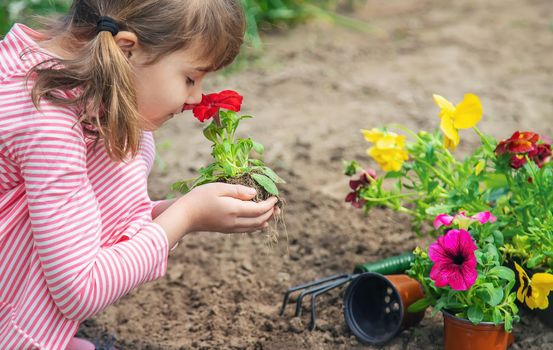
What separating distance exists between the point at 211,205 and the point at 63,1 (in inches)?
112

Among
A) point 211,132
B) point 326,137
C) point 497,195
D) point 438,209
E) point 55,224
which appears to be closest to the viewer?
point 55,224

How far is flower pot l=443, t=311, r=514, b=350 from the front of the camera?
188 centimetres

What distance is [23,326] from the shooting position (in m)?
1.68

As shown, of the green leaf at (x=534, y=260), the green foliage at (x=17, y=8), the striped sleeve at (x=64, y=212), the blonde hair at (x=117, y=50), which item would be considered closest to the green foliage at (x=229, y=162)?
the blonde hair at (x=117, y=50)

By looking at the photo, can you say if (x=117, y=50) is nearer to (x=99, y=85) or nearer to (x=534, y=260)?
(x=99, y=85)

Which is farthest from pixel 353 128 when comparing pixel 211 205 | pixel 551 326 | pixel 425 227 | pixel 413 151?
pixel 211 205

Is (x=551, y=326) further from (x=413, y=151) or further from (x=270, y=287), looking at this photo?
(x=270, y=287)

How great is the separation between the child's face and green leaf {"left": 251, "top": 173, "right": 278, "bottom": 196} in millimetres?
260

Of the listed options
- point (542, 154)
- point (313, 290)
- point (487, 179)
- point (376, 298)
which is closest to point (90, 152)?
point (313, 290)

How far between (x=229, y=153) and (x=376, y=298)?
62 cm

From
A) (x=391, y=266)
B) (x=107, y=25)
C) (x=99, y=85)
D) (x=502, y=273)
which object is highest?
(x=107, y=25)

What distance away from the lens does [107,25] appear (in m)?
1.64

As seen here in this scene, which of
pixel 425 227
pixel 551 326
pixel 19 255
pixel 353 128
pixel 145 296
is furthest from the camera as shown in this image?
pixel 353 128

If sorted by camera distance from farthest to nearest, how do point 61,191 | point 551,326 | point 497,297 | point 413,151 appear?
point 413,151 < point 551,326 < point 497,297 < point 61,191
